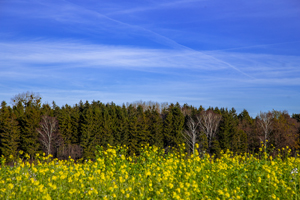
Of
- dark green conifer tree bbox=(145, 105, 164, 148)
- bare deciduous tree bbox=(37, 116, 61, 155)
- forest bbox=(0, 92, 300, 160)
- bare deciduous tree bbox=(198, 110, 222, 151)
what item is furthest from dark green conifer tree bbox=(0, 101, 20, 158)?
bare deciduous tree bbox=(198, 110, 222, 151)

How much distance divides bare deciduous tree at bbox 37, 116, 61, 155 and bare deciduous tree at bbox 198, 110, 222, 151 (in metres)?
28.9

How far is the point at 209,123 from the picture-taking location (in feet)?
184

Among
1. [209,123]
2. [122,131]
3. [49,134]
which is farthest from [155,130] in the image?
[49,134]

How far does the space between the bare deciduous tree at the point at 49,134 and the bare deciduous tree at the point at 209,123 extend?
1136 inches

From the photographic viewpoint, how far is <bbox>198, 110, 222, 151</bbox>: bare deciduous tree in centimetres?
5542

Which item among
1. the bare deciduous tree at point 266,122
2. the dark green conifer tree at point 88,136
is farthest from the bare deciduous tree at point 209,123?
the dark green conifer tree at point 88,136

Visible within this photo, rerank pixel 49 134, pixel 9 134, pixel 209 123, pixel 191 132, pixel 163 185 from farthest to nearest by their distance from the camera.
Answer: pixel 209 123
pixel 191 132
pixel 49 134
pixel 9 134
pixel 163 185

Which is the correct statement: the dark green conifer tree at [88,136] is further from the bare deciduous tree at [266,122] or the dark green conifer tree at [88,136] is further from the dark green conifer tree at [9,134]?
the bare deciduous tree at [266,122]

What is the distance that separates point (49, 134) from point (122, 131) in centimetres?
1289

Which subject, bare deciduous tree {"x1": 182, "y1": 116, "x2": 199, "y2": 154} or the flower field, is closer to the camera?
the flower field

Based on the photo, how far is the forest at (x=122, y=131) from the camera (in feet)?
143

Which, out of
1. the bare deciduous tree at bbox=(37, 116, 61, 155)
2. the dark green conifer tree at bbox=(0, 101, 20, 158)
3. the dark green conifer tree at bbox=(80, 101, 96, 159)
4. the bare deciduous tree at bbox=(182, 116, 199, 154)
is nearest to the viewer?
the dark green conifer tree at bbox=(0, 101, 20, 158)

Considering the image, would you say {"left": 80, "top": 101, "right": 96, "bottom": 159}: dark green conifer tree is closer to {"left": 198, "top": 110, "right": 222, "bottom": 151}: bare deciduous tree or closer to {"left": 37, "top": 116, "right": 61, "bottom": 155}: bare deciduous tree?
{"left": 37, "top": 116, "right": 61, "bottom": 155}: bare deciduous tree

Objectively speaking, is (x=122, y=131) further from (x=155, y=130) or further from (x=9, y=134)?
(x=9, y=134)
